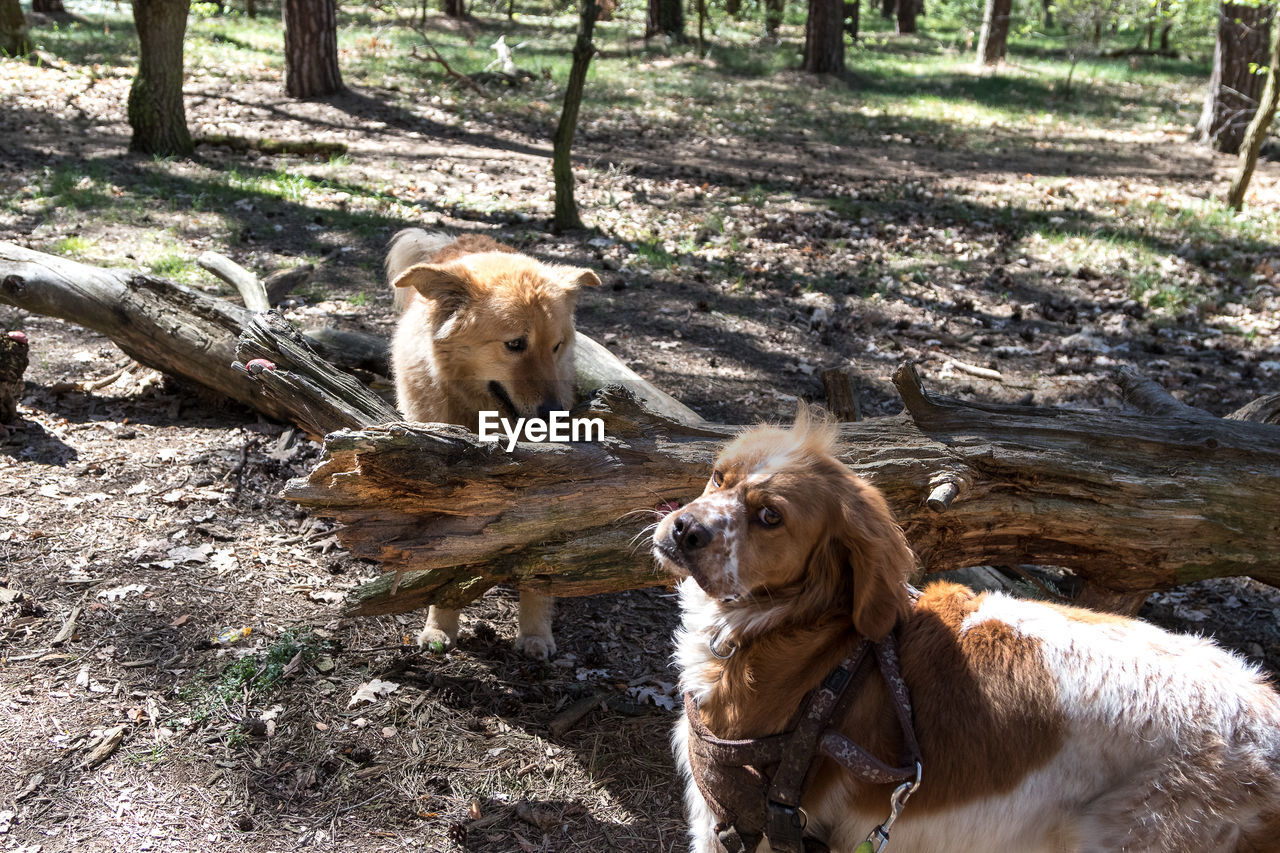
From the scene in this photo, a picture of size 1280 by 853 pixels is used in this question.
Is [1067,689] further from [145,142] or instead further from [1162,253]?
[145,142]

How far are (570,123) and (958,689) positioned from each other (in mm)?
8898

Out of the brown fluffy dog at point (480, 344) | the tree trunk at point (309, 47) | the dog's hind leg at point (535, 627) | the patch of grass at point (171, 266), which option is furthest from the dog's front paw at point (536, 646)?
the tree trunk at point (309, 47)

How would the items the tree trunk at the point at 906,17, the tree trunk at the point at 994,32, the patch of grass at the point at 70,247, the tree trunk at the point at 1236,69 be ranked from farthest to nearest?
1. the tree trunk at the point at 906,17
2. the tree trunk at the point at 994,32
3. the tree trunk at the point at 1236,69
4. the patch of grass at the point at 70,247

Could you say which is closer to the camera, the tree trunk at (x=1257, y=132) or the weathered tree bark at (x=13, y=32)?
the tree trunk at (x=1257, y=132)

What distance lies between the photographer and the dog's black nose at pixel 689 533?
9.55ft

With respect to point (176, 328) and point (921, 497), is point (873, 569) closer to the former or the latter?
point (921, 497)

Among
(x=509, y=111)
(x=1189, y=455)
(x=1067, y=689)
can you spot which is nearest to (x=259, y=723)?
(x=1067, y=689)

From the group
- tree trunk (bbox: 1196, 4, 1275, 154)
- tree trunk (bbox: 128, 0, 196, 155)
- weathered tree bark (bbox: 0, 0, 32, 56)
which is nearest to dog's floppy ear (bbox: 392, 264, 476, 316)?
tree trunk (bbox: 128, 0, 196, 155)

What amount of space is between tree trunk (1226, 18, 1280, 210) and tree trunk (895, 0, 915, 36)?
78.6ft

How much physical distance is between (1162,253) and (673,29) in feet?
64.7

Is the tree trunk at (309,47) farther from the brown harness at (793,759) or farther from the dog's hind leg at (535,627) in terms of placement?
the brown harness at (793,759)

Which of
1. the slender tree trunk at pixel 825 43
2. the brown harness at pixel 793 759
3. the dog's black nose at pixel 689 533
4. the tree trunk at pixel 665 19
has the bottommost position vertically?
the brown harness at pixel 793 759

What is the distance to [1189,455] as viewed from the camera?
4668mm

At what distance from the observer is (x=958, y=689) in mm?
2902
